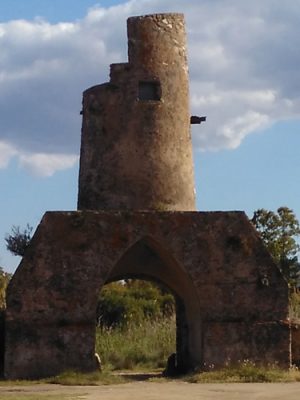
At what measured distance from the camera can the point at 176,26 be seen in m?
20.7

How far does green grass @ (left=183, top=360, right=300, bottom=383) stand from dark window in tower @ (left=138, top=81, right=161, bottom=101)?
5.01m

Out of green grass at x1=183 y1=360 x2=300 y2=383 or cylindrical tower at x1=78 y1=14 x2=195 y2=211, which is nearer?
green grass at x1=183 y1=360 x2=300 y2=383

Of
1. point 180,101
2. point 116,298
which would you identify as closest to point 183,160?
point 180,101

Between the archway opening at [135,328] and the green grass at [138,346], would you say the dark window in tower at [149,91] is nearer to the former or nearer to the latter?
the archway opening at [135,328]

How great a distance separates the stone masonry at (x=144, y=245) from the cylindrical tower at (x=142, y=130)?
18 millimetres

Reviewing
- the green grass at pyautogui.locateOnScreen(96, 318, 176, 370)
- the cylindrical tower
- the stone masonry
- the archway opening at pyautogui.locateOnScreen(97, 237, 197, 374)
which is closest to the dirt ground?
the stone masonry

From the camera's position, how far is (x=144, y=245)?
2034 centimetres

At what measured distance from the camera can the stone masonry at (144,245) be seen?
18906 millimetres

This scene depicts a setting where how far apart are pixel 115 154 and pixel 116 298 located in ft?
43.3

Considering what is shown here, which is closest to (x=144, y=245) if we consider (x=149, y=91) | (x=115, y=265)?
(x=115, y=265)

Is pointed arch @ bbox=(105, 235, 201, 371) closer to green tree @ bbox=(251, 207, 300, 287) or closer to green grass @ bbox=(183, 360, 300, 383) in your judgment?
green grass @ bbox=(183, 360, 300, 383)

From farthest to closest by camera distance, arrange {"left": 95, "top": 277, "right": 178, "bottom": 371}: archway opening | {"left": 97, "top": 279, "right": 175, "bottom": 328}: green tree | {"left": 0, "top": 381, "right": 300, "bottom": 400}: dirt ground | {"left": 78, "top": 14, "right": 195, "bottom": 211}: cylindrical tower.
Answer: {"left": 97, "top": 279, "right": 175, "bottom": 328}: green tree → {"left": 95, "top": 277, "right": 178, "bottom": 371}: archway opening → {"left": 78, "top": 14, "right": 195, "bottom": 211}: cylindrical tower → {"left": 0, "top": 381, "right": 300, "bottom": 400}: dirt ground

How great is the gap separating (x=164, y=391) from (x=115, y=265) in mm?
3838

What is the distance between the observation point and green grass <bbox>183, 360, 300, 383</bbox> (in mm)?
18234
